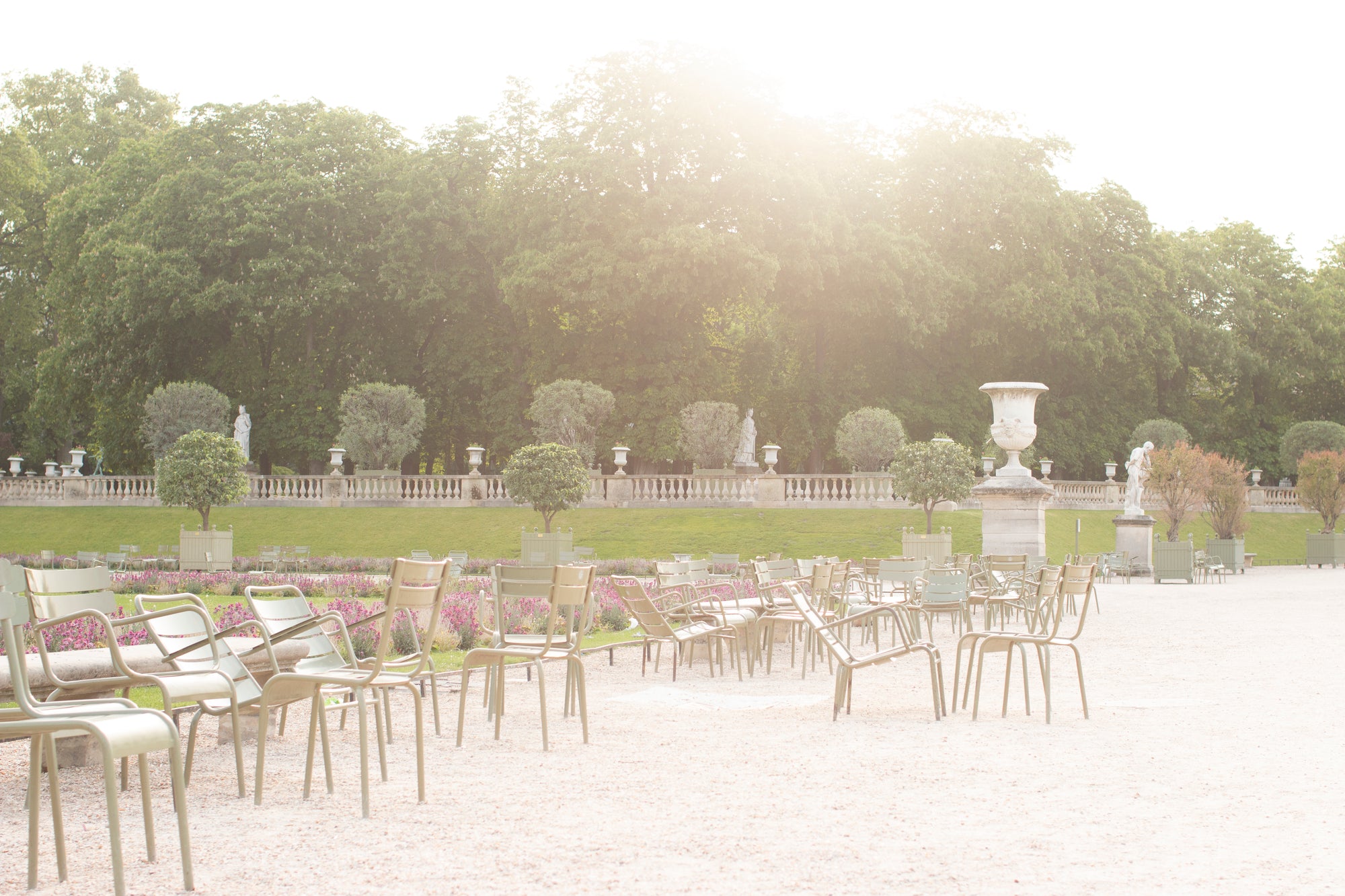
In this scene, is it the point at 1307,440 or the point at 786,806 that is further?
the point at 1307,440

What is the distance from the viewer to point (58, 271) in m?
41.8

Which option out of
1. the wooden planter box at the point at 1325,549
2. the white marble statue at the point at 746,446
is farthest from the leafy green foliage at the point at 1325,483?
the white marble statue at the point at 746,446

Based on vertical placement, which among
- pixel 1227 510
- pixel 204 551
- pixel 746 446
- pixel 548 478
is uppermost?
pixel 746 446

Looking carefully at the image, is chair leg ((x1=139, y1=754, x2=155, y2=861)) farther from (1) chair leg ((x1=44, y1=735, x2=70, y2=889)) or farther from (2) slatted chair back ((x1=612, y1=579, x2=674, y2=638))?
(2) slatted chair back ((x1=612, y1=579, x2=674, y2=638))

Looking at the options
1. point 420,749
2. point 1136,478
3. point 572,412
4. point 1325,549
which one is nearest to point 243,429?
point 572,412

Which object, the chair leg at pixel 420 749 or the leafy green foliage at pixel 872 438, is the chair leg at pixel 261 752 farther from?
the leafy green foliage at pixel 872 438

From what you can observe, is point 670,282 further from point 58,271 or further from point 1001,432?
point 58,271

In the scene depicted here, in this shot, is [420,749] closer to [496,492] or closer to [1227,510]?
[496,492]

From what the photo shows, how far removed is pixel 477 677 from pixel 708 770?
3831mm

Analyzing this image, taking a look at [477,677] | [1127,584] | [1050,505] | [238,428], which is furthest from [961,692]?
[238,428]

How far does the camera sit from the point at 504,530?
103 feet

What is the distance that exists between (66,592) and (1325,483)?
116ft

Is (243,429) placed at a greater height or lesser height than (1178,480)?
greater

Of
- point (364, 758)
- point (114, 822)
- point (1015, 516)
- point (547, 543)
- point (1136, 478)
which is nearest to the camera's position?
point (114, 822)
